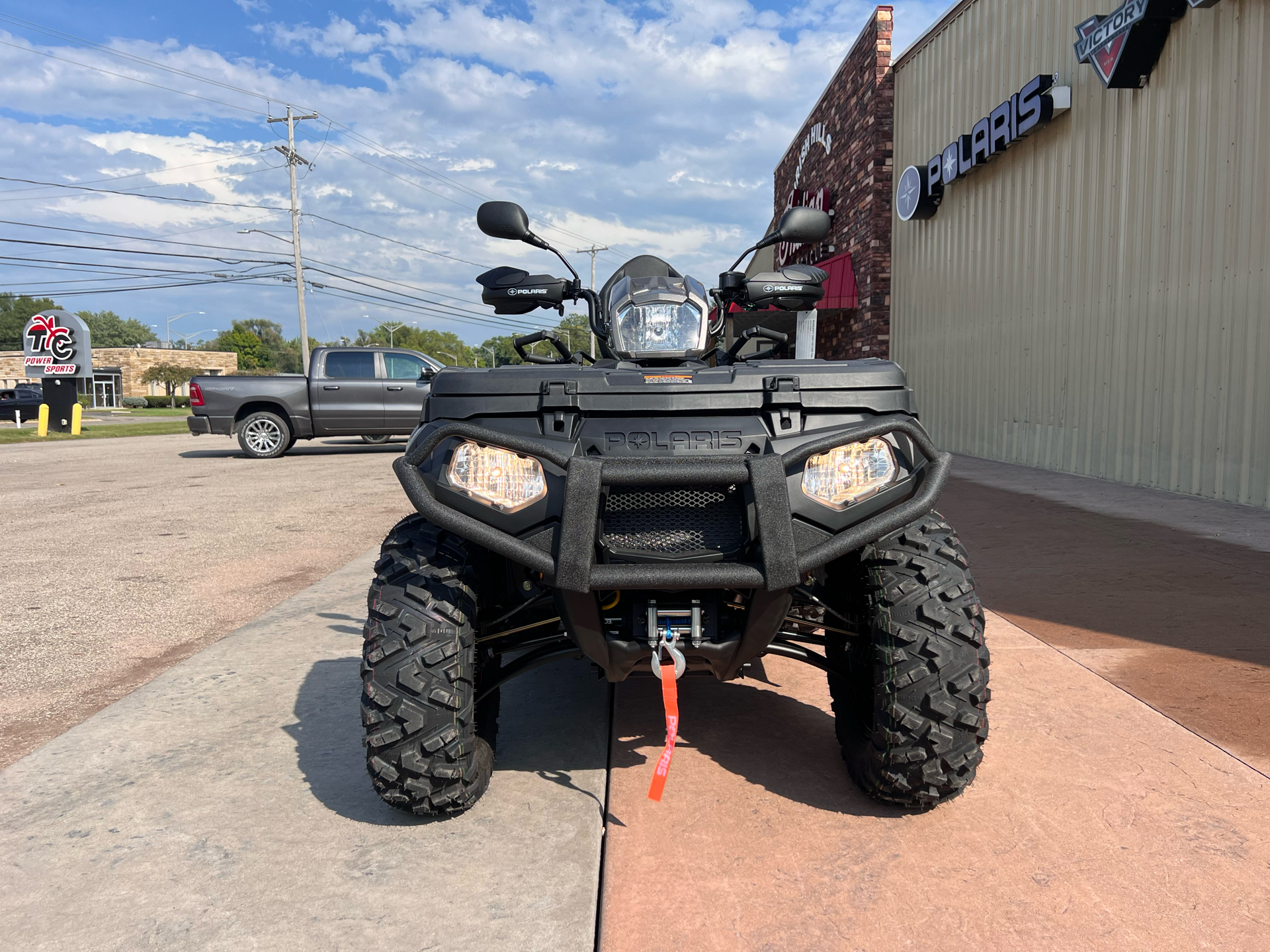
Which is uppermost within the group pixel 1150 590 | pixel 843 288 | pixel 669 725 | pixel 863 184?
pixel 863 184

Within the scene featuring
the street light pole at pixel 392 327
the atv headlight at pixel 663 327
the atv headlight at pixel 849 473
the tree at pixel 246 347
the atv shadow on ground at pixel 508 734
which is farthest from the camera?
the street light pole at pixel 392 327

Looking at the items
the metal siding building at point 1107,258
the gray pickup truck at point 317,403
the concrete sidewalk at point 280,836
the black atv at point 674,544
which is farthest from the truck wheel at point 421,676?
the gray pickup truck at point 317,403

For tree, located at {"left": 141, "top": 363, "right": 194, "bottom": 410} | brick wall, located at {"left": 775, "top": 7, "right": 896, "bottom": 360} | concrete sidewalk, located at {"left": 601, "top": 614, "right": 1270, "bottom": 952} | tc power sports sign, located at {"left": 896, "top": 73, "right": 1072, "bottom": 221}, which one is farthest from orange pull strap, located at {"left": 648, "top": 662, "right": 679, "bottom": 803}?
tree, located at {"left": 141, "top": 363, "right": 194, "bottom": 410}

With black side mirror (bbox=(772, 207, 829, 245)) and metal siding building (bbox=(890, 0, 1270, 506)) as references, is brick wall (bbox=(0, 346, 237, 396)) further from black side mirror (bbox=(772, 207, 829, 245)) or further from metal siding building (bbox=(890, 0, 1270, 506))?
black side mirror (bbox=(772, 207, 829, 245))

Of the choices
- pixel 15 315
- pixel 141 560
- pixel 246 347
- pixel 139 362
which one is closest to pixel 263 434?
pixel 141 560

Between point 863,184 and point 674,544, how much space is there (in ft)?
48.9

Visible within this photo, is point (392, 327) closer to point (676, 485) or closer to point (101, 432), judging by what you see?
point (101, 432)

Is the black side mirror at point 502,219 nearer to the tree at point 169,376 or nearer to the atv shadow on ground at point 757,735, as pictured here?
the atv shadow on ground at point 757,735

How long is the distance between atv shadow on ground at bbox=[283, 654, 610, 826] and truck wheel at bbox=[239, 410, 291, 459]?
1153 centimetres

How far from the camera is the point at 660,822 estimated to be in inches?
88.9

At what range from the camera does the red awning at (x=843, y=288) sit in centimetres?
1578

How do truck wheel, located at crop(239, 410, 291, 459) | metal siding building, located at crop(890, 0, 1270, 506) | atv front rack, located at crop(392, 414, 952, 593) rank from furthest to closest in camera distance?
truck wheel, located at crop(239, 410, 291, 459) < metal siding building, located at crop(890, 0, 1270, 506) < atv front rack, located at crop(392, 414, 952, 593)

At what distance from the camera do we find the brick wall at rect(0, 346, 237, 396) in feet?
242

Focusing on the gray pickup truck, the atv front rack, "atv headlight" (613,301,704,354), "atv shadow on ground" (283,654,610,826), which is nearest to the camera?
the atv front rack
